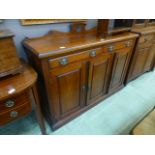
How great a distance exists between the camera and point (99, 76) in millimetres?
1389

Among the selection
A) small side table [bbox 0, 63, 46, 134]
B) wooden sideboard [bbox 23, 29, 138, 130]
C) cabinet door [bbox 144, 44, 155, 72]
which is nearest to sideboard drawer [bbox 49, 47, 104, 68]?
wooden sideboard [bbox 23, 29, 138, 130]

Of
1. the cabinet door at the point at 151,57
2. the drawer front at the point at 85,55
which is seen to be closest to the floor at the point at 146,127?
the drawer front at the point at 85,55

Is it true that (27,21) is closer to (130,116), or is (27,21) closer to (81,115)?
(81,115)

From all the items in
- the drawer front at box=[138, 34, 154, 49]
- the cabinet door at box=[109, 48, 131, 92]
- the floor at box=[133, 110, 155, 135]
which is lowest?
the floor at box=[133, 110, 155, 135]

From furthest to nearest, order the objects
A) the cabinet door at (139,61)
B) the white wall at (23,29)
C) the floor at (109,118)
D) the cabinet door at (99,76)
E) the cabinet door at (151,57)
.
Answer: the cabinet door at (151,57) → the cabinet door at (139,61) → the floor at (109,118) → the cabinet door at (99,76) → the white wall at (23,29)

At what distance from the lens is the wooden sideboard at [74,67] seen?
939mm

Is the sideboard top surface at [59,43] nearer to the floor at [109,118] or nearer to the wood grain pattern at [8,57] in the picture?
the wood grain pattern at [8,57]

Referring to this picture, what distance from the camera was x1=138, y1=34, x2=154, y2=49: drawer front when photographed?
1635 millimetres

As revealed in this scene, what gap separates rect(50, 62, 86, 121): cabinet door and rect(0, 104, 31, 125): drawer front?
27 cm

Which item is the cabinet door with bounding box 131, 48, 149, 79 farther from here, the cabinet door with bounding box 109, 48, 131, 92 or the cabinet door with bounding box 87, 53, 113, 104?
the cabinet door with bounding box 87, 53, 113, 104

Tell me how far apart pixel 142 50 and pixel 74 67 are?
129 centimetres

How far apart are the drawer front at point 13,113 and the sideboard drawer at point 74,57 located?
36cm

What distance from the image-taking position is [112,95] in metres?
1.85

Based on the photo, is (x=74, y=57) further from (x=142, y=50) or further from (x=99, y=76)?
(x=142, y=50)
